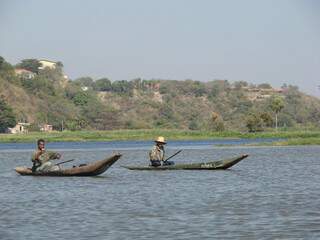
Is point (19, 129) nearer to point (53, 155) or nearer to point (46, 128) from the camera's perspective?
point (46, 128)

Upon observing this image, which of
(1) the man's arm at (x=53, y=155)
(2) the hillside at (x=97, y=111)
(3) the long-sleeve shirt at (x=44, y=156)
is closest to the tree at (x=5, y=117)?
(2) the hillside at (x=97, y=111)

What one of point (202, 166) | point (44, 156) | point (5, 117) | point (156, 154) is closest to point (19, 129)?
point (5, 117)

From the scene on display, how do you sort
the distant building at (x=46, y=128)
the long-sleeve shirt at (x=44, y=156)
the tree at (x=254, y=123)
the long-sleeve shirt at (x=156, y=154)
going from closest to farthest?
1. the long-sleeve shirt at (x=44, y=156)
2. the long-sleeve shirt at (x=156, y=154)
3. the tree at (x=254, y=123)
4. the distant building at (x=46, y=128)

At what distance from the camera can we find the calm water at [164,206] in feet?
55.5

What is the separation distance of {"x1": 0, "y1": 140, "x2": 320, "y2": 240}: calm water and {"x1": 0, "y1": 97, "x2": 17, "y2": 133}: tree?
3850 inches

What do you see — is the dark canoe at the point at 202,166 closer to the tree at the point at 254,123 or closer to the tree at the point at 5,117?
the tree at the point at 254,123

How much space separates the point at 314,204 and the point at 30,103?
134732 millimetres

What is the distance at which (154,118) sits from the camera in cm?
18488

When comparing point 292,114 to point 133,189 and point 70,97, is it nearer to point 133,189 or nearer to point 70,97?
point 70,97

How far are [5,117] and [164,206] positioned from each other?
360 ft

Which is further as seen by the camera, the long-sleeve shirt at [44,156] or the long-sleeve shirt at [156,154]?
the long-sleeve shirt at [156,154]

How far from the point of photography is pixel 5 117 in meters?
129

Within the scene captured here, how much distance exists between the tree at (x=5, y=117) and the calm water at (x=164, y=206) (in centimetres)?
9780

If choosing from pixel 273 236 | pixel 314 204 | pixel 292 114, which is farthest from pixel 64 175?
pixel 292 114
